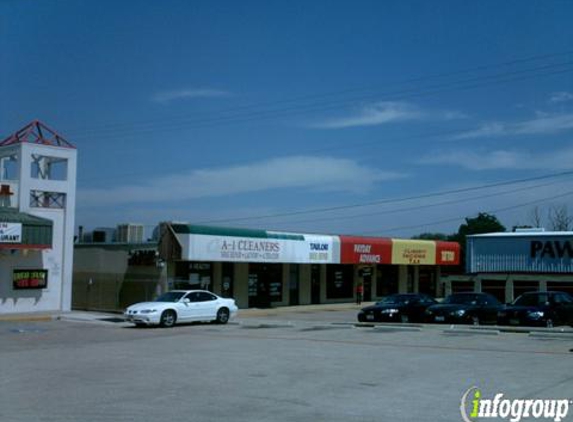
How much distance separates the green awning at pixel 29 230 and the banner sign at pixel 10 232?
0.38ft

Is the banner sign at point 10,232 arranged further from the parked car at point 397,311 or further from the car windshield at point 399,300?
the car windshield at point 399,300

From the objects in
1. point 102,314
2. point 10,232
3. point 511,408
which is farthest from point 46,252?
point 511,408

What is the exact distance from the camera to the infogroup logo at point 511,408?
9.79 metres

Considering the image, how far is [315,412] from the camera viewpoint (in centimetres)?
1004

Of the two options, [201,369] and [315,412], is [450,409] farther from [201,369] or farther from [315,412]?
[201,369]

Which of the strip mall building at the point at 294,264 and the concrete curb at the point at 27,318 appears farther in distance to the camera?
the strip mall building at the point at 294,264

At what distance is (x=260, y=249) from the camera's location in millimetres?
38531

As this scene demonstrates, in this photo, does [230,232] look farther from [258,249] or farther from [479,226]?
[479,226]

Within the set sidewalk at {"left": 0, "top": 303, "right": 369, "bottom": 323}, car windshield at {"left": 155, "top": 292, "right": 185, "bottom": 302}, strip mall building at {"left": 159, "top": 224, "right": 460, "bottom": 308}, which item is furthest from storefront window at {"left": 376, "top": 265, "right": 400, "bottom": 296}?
car windshield at {"left": 155, "top": 292, "right": 185, "bottom": 302}

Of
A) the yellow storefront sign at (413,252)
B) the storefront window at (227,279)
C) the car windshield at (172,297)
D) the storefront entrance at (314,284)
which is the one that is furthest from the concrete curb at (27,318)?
the yellow storefront sign at (413,252)

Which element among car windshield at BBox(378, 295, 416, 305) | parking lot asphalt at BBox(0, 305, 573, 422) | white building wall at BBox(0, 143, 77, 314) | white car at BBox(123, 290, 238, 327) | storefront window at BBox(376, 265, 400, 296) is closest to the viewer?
parking lot asphalt at BBox(0, 305, 573, 422)

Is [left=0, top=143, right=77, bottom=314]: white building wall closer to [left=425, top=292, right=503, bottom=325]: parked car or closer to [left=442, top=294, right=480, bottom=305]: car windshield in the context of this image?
[left=425, top=292, right=503, bottom=325]: parked car

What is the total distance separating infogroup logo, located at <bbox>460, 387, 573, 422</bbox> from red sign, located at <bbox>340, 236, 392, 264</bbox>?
107 feet

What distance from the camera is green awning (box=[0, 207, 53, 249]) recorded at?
31656 mm
